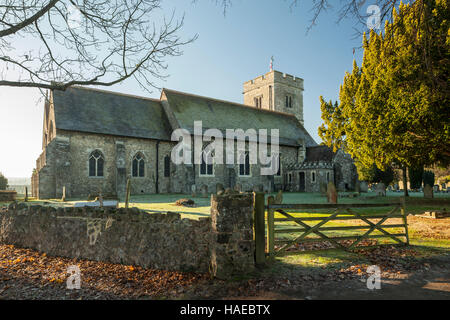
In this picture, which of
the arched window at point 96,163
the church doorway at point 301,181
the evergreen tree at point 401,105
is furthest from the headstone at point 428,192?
the arched window at point 96,163

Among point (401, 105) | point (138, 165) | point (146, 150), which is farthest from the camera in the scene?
point (146, 150)

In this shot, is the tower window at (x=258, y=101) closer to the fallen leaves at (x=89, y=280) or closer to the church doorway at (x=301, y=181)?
the church doorway at (x=301, y=181)

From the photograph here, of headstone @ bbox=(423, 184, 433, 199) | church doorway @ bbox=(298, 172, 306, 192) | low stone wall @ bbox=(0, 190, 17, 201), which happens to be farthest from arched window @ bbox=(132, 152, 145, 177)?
headstone @ bbox=(423, 184, 433, 199)

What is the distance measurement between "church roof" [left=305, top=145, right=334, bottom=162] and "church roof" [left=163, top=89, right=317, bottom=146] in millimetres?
1936

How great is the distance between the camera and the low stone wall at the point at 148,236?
4773 millimetres

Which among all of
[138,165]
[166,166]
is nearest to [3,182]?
[138,165]

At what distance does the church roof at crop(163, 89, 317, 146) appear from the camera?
29141mm

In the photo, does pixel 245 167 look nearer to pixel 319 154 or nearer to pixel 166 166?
pixel 166 166

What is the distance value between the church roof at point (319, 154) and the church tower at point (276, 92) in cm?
1107

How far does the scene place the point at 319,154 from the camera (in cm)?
3500

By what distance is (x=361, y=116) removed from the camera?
47.1ft

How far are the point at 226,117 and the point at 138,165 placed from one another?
11980mm

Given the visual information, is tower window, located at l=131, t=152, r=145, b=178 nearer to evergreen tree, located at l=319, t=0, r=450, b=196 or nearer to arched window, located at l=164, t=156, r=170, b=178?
arched window, located at l=164, t=156, r=170, b=178

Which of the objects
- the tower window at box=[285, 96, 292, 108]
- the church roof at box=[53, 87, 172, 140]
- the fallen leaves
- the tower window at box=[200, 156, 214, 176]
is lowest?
the fallen leaves
